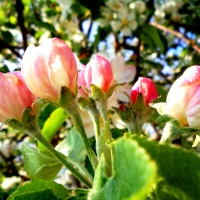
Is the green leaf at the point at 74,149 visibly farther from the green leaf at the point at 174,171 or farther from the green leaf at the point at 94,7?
the green leaf at the point at 94,7

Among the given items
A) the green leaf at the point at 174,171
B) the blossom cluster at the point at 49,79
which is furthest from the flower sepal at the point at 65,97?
the green leaf at the point at 174,171

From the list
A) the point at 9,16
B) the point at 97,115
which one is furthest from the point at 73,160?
the point at 9,16

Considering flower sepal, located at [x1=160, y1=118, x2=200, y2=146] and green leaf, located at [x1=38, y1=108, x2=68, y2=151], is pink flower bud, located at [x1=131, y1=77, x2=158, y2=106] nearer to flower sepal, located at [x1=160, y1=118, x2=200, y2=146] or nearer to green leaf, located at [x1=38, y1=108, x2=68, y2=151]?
flower sepal, located at [x1=160, y1=118, x2=200, y2=146]

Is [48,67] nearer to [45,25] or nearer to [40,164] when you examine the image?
[40,164]

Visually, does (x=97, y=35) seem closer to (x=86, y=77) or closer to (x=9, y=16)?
(x=9, y=16)

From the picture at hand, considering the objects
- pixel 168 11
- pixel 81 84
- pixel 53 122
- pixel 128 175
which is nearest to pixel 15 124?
pixel 81 84

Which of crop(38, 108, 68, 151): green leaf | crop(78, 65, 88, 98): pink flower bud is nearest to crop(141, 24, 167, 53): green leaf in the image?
crop(38, 108, 68, 151): green leaf
